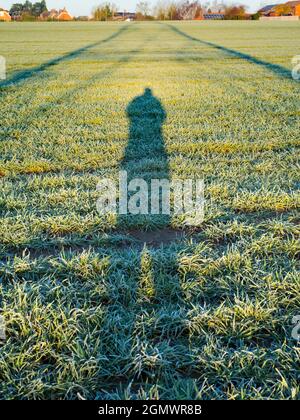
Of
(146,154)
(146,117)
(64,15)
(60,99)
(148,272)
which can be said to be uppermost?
(64,15)

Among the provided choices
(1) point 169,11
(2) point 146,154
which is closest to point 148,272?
(2) point 146,154

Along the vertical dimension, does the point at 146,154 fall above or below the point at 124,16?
below

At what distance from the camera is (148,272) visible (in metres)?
3.00

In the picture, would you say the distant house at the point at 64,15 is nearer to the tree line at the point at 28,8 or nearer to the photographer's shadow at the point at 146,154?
the tree line at the point at 28,8

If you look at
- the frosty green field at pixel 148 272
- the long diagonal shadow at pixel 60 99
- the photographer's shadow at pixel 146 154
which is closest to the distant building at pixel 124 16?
the long diagonal shadow at pixel 60 99

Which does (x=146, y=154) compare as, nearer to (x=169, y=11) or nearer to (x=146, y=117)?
(x=146, y=117)

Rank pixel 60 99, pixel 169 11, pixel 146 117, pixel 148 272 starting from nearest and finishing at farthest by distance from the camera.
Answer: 1. pixel 148 272
2. pixel 146 117
3. pixel 60 99
4. pixel 169 11

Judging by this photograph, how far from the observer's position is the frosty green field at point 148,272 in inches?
85.5

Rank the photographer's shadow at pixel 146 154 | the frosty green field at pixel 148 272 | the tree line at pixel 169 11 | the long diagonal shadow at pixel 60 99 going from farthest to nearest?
the tree line at pixel 169 11, the long diagonal shadow at pixel 60 99, the photographer's shadow at pixel 146 154, the frosty green field at pixel 148 272

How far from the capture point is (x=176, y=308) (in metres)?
2.67

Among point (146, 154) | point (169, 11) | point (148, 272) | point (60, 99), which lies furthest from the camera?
point (169, 11)

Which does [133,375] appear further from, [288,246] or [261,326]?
[288,246]

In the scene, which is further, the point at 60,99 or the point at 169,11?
the point at 169,11

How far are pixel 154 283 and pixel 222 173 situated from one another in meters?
2.47
